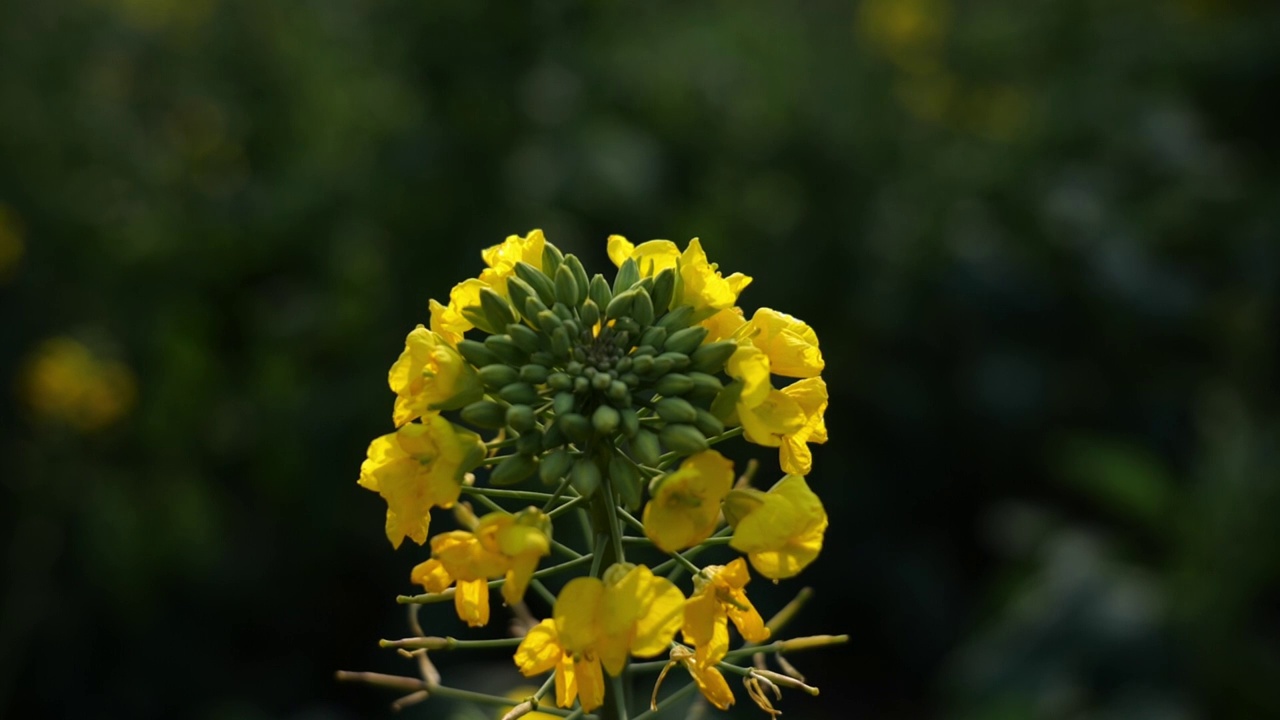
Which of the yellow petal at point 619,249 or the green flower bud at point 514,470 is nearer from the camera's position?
the green flower bud at point 514,470

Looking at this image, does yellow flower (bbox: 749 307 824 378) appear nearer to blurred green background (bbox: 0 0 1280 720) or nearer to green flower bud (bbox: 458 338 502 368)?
green flower bud (bbox: 458 338 502 368)

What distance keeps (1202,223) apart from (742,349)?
446 cm

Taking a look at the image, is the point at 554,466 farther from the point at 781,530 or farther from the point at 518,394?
the point at 781,530

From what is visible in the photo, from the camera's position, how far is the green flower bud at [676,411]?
149 cm

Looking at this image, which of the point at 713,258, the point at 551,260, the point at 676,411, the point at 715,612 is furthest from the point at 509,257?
the point at 713,258

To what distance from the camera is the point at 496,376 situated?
60.2 inches

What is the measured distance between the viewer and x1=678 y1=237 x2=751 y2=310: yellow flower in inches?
62.7

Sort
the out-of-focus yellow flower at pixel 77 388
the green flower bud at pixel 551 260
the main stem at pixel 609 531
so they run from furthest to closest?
the out-of-focus yellow flower at pixel 77 388, the green flower bud at pixel 551 260, the main stem at pixel 609 531

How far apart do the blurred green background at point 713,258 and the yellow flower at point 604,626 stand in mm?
2092

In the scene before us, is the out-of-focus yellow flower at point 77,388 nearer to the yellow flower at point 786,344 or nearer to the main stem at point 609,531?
the main stem at point 609,531

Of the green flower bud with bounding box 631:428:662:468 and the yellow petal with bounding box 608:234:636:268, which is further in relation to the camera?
the yellow petal with bounding box 608:234:636:268

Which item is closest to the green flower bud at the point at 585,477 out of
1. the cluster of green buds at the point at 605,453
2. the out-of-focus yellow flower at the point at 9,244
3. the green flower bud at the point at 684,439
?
the cluster of green buds at the point at 605,453

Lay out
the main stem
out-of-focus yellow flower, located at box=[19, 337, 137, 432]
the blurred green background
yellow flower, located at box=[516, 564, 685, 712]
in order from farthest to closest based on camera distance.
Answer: out-of-focus yellow flower, located at box=[19, 337, 137, 432]
the blurred green background
the main stem
yellow flower, located at box=[516, 564, 685, 712]

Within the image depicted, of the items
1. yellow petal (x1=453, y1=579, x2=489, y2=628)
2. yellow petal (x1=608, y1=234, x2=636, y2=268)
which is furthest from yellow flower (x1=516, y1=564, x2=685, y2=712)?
yellow petal (x1=608, y1=234, x2=636, y2=268)
